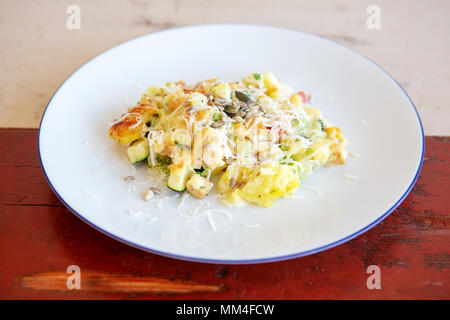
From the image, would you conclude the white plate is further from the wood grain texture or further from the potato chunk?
the wood grain texture

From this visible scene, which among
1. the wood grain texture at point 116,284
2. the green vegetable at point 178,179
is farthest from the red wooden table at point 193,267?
the green vegetable at point 178,179

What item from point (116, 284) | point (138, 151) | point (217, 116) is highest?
point (217, 116)

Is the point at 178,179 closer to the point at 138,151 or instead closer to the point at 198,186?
the point at 198,186

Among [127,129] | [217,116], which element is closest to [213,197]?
[217,116]

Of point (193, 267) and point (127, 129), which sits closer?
point (193, 267)

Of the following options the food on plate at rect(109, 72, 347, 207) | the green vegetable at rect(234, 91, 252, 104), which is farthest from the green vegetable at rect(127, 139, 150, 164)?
the green vegetable at rect(234, 91, 252, 104)

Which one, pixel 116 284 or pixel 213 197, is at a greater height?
pixel 213 197

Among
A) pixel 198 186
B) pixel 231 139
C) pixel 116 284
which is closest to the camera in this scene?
pixel 116 284

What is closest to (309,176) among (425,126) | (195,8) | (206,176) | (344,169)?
(344,169)
